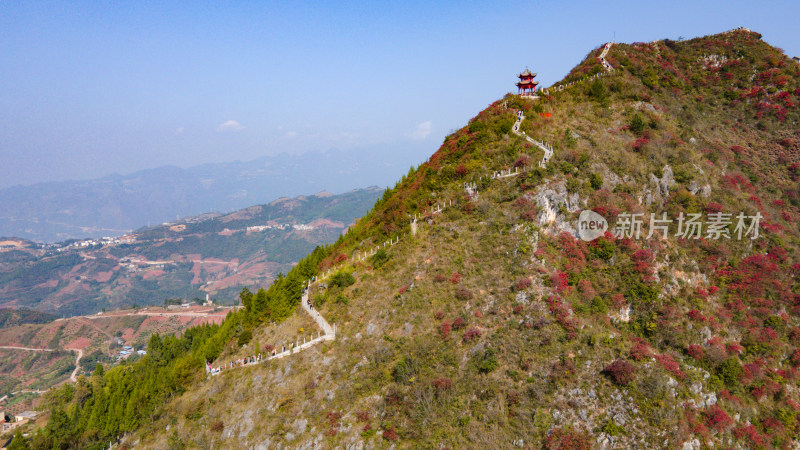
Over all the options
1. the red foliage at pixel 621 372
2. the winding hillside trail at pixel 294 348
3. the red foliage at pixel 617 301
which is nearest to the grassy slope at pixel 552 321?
the red foliage at pixel 617 301

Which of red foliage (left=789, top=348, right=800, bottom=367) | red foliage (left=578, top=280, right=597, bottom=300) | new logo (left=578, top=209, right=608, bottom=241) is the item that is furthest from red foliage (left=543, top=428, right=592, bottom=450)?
red foliage (left=789, top=348, right=800, bottom=367)

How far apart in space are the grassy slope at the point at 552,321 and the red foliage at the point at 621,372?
447 mm

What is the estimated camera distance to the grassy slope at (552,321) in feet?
111

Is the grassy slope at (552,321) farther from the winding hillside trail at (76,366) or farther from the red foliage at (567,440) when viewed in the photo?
the winding hillside trail at (76,366)

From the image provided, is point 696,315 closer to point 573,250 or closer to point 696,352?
point 696,352

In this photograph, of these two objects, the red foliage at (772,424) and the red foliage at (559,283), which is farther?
the red foliage at (559,283)

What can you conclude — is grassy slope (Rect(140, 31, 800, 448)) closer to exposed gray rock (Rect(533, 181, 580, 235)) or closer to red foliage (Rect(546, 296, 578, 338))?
red foliage (Rect(546, 296, 578, 338))

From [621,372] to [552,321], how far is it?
682 centimetres

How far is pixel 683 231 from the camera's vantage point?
47.3m

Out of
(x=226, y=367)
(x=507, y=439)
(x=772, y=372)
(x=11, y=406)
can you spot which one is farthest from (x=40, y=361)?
(x=772, y=372)

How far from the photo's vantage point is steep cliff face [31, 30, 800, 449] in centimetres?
3412

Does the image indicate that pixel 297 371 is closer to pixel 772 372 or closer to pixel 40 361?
pixel 772 372

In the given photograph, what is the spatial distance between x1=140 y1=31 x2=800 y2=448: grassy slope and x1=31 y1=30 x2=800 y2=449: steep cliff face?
0.19 metres

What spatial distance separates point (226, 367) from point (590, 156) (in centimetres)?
5223
